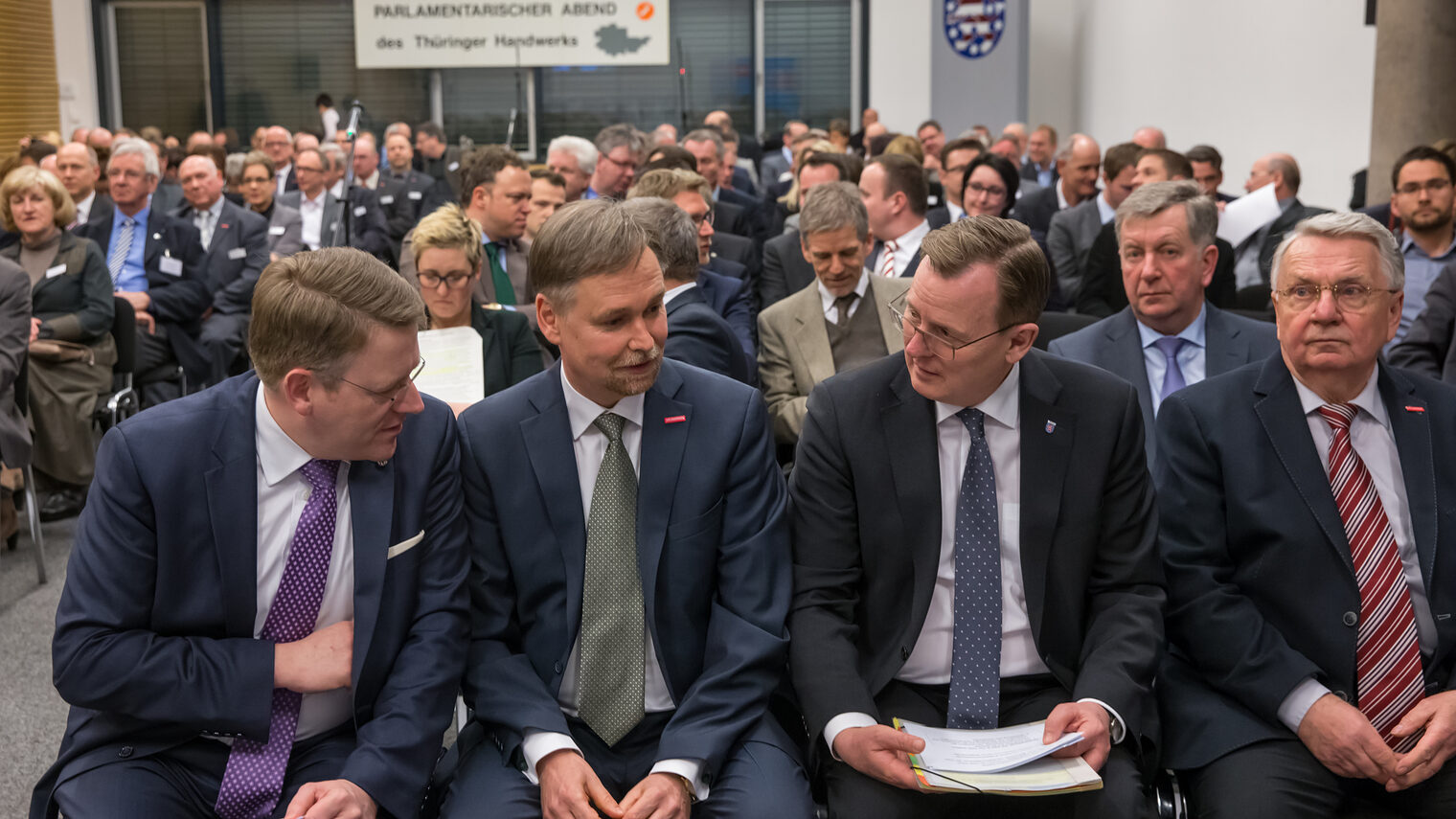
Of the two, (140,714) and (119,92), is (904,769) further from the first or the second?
(119,92)

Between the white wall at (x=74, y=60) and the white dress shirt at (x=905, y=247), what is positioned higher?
the white wall at (x=74, y=60)

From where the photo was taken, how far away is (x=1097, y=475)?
2254mm

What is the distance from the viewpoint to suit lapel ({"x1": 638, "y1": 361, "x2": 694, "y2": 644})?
7.16 ft

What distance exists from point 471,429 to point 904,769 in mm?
917

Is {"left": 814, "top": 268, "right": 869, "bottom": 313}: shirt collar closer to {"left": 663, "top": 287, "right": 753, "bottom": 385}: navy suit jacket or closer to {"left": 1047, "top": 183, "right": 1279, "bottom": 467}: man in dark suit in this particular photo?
{"left": 663, "top": 287, "right": 753, "bottom": 385}: navy suit jacket

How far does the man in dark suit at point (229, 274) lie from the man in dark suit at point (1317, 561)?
18.2ft

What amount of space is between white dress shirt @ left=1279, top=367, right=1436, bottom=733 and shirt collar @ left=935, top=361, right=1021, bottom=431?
1.74 ft

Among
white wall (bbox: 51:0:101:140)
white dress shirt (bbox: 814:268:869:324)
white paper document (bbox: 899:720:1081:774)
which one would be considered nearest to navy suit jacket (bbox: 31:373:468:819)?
white paper document (bbox: 899:720:1081:774)

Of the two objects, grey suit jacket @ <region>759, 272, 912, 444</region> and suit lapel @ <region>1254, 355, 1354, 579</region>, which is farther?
grey suit jacket @ <region>759, 272, 912, 444</region>

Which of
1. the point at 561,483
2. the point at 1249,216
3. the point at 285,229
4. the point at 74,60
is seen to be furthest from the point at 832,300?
the point at 74,60

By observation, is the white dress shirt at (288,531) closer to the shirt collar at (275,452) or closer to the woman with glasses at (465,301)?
the shirt collar at (275,452)

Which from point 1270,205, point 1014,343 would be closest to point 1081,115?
point 1270,205

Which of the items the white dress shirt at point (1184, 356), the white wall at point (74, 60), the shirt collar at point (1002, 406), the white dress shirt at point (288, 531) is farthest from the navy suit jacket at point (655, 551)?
the white wall at point (74, 60)

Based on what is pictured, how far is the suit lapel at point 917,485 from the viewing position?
226 centimetres
